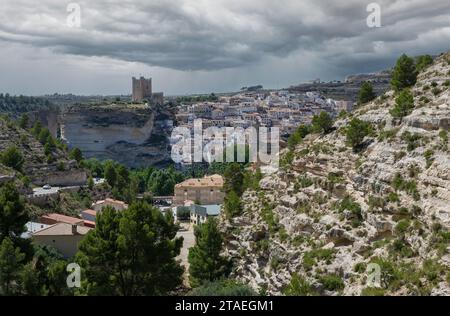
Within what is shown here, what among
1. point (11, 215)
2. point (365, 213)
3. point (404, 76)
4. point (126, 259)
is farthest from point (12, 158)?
point (365, 213)

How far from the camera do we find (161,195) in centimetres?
9675

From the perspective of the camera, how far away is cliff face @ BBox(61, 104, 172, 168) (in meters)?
146

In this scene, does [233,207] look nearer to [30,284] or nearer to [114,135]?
[30,284]

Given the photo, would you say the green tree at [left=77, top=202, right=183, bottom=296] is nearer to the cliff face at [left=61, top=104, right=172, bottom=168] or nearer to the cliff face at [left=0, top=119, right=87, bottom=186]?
the cliff face at [left=0, top=119, right=87, bottom=186]

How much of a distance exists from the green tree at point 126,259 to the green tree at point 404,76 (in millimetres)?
18618

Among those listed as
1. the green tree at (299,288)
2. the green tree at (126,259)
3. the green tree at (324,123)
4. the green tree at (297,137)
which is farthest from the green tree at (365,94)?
the green tree at (299,288)

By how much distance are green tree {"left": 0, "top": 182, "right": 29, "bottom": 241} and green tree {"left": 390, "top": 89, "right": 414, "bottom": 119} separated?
930 inches

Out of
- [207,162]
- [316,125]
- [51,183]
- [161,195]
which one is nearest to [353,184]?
[316,125]

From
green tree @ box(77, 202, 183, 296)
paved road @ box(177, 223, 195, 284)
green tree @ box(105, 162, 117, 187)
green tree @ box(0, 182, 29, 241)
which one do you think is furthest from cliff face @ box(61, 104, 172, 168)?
green tree @ box(77, 202, 183, 296)

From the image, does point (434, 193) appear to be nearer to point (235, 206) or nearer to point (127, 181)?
point (235, 206)

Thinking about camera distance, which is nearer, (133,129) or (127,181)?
(127,181)

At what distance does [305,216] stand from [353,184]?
3.43 metres

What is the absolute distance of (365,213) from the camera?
83.7 ft
